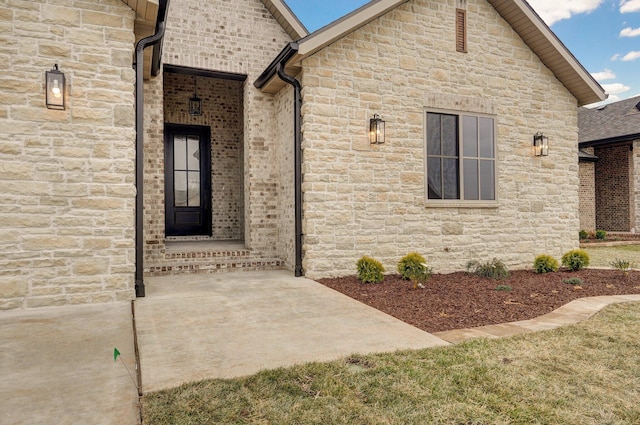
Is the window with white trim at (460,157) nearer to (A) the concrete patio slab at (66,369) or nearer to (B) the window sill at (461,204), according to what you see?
(B) the window sill at (461,204)

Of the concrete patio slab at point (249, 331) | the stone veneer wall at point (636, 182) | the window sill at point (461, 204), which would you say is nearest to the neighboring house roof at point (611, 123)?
the stone veneer wall at point (636, 182)

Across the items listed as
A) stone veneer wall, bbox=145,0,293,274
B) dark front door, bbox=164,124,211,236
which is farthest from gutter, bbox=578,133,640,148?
dark front door, bbox=164,124,211,236

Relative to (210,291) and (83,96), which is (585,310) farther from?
(83,96)

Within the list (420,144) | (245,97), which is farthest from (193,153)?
(420,144)

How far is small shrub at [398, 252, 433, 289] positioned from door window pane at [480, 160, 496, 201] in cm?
256

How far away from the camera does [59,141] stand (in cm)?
497

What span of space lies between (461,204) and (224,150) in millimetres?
6347

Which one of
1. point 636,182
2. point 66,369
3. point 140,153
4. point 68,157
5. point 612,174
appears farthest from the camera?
point 612,174

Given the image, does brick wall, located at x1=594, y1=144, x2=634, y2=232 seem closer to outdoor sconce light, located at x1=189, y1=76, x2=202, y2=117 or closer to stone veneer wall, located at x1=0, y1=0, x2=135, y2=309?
outdoor sconce light, located at x1=189, y1=76, x2=202, y2=117

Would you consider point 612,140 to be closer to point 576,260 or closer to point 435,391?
point 576,260

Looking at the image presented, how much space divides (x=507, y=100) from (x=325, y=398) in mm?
7994

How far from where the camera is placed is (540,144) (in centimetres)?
857

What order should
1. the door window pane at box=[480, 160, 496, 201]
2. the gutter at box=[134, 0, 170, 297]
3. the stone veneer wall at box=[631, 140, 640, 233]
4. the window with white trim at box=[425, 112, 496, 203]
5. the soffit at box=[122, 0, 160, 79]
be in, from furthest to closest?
the stone veneer wall at box=[631, 140, 640, 233] < the door window pane at box=[480, 160, 496, 201] < the window with white trim at box=[425, 112, 496, 203] < the gutter at box=[134, 0, 170, 297] < the soffit at box=[122, 0, 160, 79]

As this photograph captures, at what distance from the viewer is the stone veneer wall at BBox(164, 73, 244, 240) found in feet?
34.6
